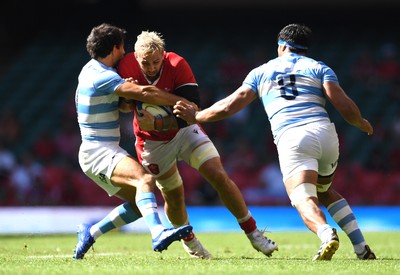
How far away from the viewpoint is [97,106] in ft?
26.4

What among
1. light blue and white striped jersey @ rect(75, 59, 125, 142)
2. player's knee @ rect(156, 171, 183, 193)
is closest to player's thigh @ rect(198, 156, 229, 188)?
player's knee @ rect(156, 171, 183, 193)

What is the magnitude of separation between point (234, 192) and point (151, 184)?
1033mm

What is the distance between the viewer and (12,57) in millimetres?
25078

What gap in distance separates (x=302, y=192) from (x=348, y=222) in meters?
0.75

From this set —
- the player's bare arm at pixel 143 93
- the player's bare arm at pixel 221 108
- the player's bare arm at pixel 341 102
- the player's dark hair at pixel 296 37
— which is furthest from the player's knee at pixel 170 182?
the player's bare arm at pixel 341 102

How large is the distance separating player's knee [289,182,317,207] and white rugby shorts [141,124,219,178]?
3.86ft

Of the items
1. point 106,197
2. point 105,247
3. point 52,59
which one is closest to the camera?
point 105,247

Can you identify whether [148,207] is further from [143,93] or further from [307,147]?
[307,147]

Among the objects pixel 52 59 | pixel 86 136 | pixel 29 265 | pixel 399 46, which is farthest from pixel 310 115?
pixel 52 59

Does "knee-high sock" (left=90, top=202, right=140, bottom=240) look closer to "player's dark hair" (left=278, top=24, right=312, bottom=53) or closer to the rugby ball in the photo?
the rugby ball

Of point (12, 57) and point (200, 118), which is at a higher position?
point (200, 118)

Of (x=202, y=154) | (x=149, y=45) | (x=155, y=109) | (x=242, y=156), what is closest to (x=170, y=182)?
(x=202, y=154)

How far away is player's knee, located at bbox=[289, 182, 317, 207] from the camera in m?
7.53

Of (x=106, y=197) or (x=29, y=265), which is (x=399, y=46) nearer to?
(x=106, y=197)
